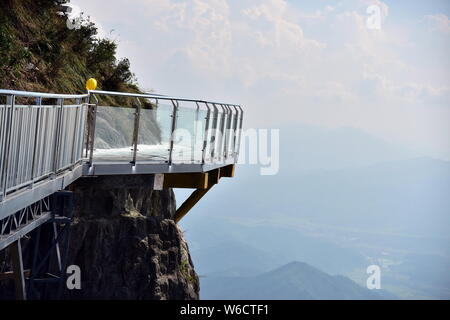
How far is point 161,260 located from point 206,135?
544 cm

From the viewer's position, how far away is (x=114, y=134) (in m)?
15.9

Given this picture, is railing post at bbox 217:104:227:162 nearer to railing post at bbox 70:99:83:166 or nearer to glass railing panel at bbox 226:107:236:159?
glass railing panel at bbox 226:107:236:159

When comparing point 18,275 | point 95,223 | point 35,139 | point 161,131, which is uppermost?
point 161,131

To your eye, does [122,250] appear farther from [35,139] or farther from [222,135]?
[35,139]

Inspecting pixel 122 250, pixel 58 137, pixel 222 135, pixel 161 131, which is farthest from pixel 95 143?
pixel 122 250

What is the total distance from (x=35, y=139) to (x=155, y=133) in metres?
6.49

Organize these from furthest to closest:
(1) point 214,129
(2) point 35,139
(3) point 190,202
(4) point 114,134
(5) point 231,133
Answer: (3) point 190,202, (5) point 231,133, (1) point 214,129, (4) point 114,134, (2) point 35,139

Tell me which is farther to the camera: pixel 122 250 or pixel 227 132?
pixel 122 250

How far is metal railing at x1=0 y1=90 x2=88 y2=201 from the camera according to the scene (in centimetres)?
896

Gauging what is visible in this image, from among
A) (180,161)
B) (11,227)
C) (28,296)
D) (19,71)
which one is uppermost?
(19,71)
